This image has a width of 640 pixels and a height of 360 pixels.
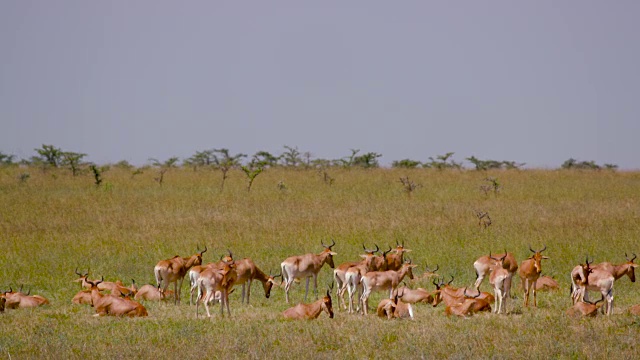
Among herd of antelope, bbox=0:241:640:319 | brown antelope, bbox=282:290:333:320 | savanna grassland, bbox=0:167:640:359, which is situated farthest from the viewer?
herd of antelope, bbox=0:241:640:319

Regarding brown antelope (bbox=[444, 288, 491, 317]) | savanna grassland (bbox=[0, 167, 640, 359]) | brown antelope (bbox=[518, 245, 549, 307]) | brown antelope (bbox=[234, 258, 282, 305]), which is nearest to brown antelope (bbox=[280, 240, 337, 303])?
brown antelope (bbox=[234, 258, 282, 305])

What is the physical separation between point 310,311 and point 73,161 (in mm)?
30208

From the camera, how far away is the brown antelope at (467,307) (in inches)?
592

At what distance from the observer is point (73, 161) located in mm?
42344

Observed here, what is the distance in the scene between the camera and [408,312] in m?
15.0

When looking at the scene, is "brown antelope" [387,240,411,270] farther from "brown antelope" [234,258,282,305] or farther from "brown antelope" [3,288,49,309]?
"brown antelope" [3,288,49,309]

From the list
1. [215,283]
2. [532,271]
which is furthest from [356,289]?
[532,271]

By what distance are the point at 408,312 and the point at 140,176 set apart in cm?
2750

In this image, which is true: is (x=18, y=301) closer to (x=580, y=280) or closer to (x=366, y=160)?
(x=580, y=280)

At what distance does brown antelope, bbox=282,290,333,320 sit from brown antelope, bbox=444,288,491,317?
2143 mm

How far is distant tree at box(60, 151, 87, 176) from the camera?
41475 millimetres

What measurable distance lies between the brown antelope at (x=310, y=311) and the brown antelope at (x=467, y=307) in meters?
2.14

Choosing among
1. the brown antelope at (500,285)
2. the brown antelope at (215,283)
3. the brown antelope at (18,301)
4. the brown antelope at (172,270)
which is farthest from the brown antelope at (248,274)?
the brown antelope at (500,285)

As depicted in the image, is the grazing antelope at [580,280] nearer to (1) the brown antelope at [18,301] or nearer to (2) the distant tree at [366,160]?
(1) the brown antelope at [18,301]
